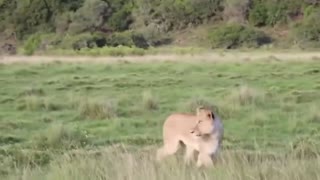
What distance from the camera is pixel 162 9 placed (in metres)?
46.5

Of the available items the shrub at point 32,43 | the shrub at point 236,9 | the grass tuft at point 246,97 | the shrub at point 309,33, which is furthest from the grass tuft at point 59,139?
the shrub at point 236,9

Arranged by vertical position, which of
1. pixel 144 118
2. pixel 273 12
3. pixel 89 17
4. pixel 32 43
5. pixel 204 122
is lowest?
pixel 32 43

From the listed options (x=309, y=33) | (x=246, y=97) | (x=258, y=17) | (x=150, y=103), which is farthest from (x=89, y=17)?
(x=150, y=103)

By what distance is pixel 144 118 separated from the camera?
41.5ft

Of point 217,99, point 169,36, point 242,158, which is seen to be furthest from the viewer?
point 169,36

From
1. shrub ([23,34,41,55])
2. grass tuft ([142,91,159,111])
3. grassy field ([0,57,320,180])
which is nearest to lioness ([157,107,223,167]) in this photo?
grassy field ([0,57,320,180])

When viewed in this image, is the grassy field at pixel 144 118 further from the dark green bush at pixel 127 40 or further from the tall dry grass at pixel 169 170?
the dark green bush at pixel 127 40

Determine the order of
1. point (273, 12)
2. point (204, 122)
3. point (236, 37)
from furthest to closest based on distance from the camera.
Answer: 1. point (273, 12)
2. point (236, 37)
3. point (204, 122)

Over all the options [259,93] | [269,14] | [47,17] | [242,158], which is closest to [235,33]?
[269,14]

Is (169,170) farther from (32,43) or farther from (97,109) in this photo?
(32,43)

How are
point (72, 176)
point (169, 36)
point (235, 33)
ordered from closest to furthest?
1. point (72, 176)
2. point (235, 33)
3. point (169, 36)

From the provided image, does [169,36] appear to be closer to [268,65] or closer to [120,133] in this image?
[268,65]

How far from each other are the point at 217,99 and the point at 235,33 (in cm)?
2700

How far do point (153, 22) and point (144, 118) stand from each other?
32875mm
